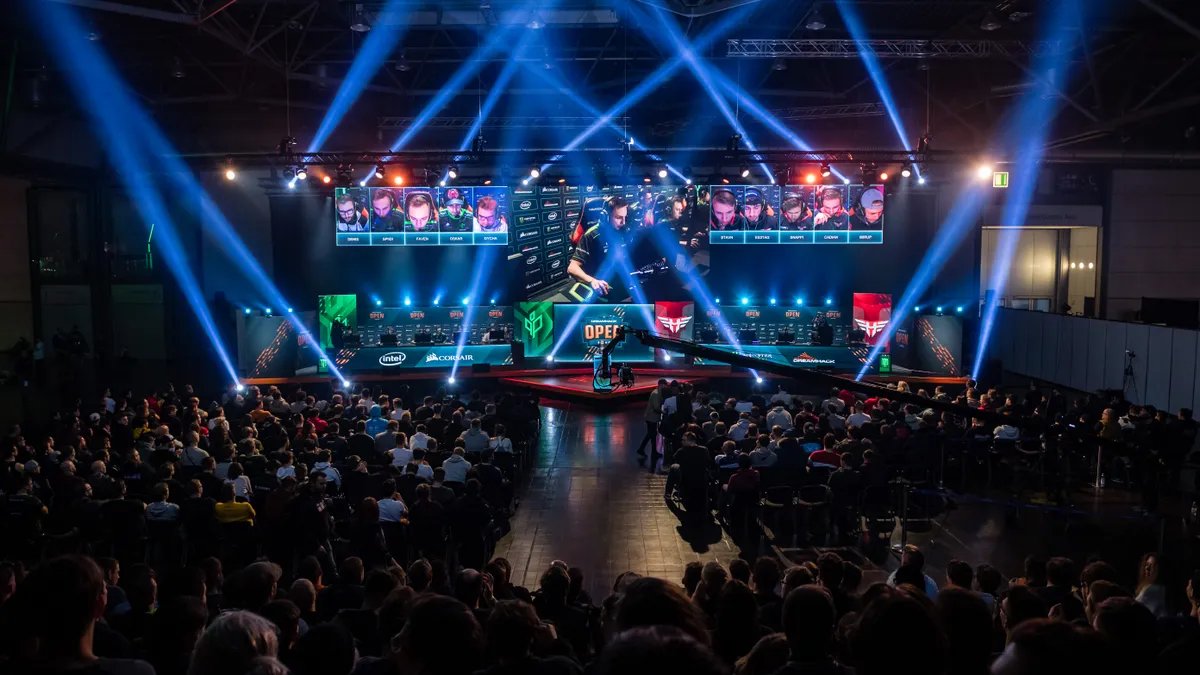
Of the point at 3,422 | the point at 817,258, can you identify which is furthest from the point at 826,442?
the point at 3,422

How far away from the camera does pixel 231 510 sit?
7055 millimetres

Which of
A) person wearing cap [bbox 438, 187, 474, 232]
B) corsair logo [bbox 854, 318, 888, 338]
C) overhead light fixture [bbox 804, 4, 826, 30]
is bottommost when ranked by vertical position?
corsair logo [bbox 854, 318, 888, 338]

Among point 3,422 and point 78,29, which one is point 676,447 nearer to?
point 3,422

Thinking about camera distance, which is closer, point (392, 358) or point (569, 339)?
point (392, 358)

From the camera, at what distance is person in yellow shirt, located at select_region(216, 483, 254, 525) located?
278 inches

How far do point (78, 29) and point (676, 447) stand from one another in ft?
42.9

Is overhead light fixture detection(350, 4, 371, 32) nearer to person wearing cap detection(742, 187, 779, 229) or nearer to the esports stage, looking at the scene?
the esports stage

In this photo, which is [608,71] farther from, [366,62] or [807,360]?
[807,360]

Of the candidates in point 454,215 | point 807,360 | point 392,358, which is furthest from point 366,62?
point 807,360

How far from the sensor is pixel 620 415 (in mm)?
16047

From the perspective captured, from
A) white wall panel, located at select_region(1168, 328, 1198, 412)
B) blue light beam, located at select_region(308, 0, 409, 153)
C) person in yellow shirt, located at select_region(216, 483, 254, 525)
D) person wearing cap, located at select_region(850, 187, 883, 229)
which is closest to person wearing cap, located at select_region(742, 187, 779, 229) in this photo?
person wearing cap, located at select_region(850, 187, 883, 229)

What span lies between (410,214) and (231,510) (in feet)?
42.3

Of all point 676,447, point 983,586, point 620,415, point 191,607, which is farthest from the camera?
point 620,415

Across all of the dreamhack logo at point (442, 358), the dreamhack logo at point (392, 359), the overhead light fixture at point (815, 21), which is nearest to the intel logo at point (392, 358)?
the dreamhack logo at point (392, 359)
